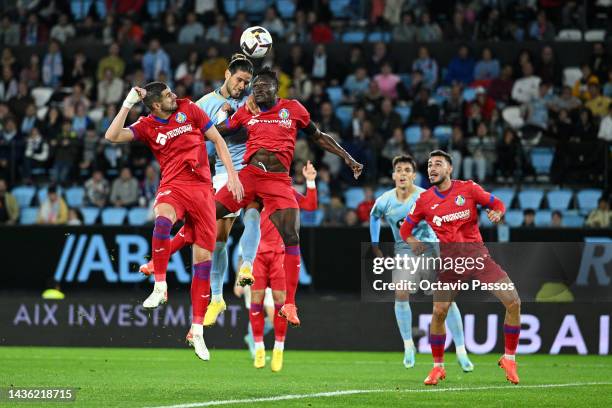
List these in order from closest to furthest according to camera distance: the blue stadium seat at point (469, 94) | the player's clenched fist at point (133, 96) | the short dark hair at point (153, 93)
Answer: the player's clenched fist at point (133, 96)
the short dark hair at point (153, 93)
the blue stadium seat at point (469, 94)

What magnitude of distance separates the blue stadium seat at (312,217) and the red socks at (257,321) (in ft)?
22.7

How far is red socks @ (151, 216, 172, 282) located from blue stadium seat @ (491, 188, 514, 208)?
10.8 metres

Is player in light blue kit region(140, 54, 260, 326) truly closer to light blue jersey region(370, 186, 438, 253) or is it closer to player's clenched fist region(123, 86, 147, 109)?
player's clenched fist region(123, 86, 147, 109)

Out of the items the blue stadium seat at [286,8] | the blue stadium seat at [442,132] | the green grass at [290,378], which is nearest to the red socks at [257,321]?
the green grass at [290,378]

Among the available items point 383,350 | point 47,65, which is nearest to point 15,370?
point 383,350

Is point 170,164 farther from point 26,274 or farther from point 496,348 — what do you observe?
point 26,274

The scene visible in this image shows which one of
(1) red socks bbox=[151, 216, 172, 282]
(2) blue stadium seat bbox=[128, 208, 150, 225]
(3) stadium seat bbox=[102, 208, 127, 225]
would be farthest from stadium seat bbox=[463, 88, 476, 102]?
(1) red socks bbox=[151, 216, 172, 282]

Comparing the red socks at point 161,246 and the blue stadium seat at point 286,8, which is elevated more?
the blue stadium seat at point 286,8

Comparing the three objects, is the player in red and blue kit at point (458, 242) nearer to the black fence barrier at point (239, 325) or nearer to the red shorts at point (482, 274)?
the red shorts at point (482, 274)

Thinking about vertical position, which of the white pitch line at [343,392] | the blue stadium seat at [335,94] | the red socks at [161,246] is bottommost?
the white pitch line at [343,392]

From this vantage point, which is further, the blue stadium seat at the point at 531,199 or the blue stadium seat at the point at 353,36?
the blue stadium seat at the point at 353,36

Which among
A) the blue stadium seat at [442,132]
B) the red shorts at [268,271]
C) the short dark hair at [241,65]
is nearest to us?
the short dark hair at [241,65]

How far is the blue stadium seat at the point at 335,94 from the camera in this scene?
2567cm

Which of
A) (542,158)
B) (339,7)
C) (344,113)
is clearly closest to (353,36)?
(339,7)
